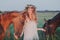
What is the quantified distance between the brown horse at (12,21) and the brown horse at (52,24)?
244mm

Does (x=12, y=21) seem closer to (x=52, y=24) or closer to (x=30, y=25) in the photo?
(x=30, y=25)

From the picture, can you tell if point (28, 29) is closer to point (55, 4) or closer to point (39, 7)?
point (39, 7)

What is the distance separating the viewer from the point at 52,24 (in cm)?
131

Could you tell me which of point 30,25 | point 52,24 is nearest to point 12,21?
point 30,25

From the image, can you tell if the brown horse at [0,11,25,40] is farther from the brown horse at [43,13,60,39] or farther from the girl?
the brown horse at [43,13,60,39]

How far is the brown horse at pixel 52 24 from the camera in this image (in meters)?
1.30

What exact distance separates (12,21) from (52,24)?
397mm

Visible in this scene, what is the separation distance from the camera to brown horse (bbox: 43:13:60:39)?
4.27ft

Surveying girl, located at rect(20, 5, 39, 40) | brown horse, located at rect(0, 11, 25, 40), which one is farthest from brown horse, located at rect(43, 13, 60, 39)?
brown horse, located at rect(0, 11, 25, 40)

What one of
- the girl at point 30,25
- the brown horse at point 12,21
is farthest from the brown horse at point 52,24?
the brown horse at point 12,21

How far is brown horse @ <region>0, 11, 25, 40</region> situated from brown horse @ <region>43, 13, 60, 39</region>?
0.24 metres

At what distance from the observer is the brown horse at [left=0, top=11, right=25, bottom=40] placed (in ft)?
4.31

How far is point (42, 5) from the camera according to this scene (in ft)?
4.32

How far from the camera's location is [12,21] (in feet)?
4.33
